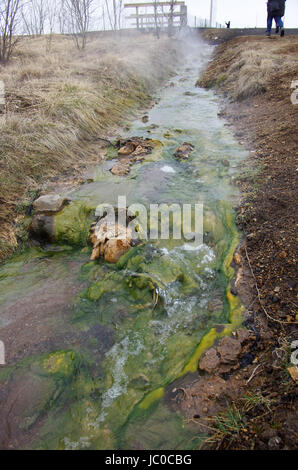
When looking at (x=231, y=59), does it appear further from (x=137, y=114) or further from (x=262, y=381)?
(x=262, y=381)

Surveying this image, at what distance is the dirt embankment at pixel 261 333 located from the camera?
1501 millimetres

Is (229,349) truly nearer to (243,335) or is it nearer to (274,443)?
(243,335)

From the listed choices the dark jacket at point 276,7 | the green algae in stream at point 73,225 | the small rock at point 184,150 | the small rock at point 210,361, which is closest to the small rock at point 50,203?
the green algae in stream at point 73,225

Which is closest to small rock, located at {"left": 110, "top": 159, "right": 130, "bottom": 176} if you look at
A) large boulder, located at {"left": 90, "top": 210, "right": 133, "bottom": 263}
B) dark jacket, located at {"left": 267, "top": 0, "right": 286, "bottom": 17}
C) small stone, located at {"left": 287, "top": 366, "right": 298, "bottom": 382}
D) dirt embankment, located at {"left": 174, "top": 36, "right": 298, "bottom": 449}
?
large boulder, located at {"left": 90, "top": 210, "right": 133, "bottom": 263}

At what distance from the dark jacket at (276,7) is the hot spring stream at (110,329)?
943cm

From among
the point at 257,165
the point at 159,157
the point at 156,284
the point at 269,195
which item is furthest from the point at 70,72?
the point at 156,284

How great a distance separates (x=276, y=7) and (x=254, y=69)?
169 inches

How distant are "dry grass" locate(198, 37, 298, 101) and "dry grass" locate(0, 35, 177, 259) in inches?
96.9

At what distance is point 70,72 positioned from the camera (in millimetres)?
7293

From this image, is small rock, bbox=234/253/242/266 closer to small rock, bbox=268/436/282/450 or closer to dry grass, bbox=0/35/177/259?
small rock, bbox=268/436/282/450

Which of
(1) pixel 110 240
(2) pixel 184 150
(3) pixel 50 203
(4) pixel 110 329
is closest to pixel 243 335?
(4) pixel 110 329

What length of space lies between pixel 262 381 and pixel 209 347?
42 cm

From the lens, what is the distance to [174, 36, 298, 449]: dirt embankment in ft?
4.92

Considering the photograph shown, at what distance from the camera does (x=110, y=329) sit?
2.23 metres
